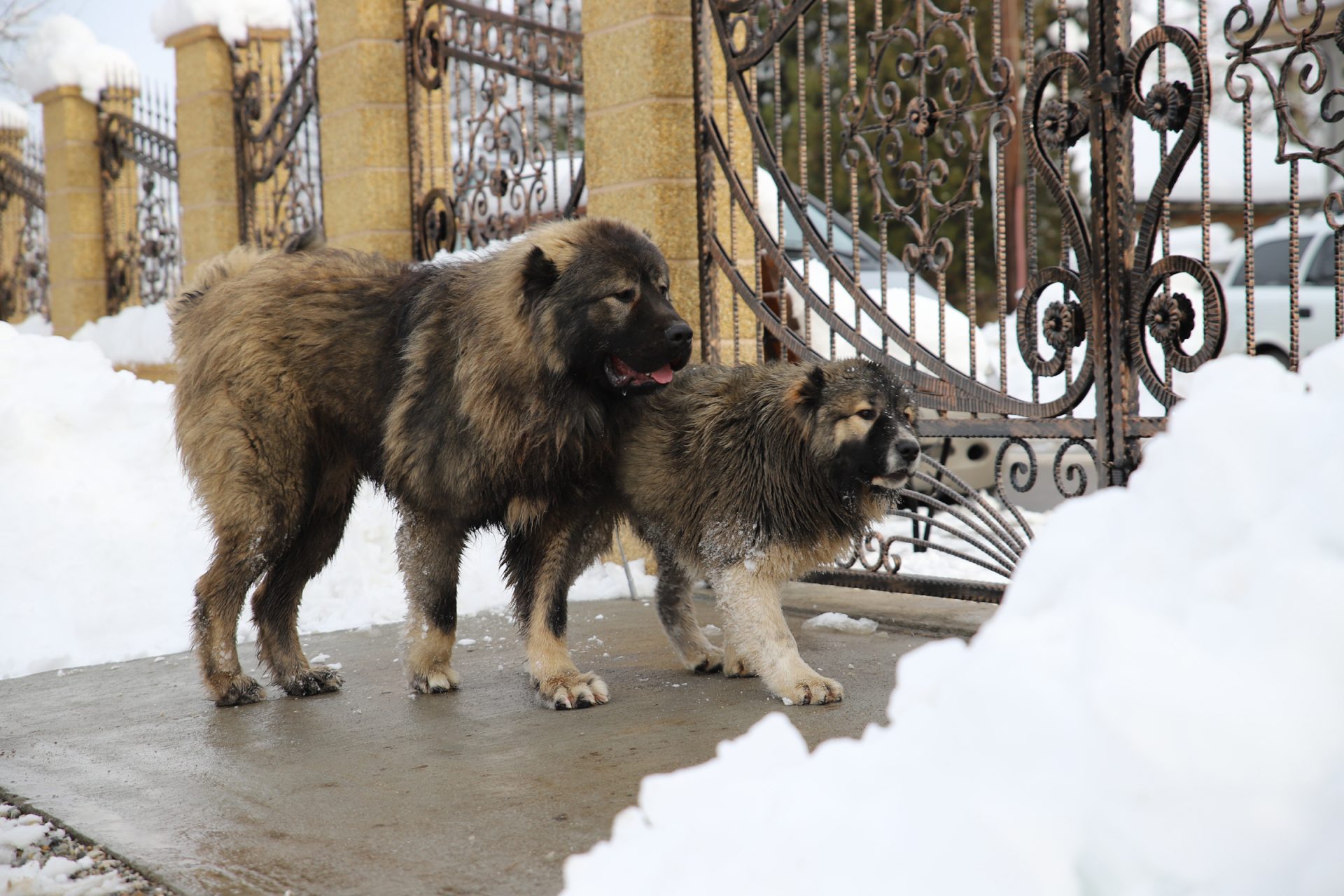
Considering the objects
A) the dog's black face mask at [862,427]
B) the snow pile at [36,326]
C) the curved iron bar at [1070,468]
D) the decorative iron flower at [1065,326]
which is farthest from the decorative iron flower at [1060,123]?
the snow pile at [36,326]

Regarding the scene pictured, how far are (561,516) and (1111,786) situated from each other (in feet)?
9.95

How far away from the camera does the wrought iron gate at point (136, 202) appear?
13117 mm

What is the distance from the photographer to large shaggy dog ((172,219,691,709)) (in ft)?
14.2

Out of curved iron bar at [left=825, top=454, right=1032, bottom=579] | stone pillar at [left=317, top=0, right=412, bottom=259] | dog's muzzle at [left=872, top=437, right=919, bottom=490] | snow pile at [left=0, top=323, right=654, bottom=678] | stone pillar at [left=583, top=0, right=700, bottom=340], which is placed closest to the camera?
dog's muzzle at [left=872, top=437, right=919, bottom=490]

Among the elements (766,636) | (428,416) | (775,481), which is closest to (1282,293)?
(775,481)

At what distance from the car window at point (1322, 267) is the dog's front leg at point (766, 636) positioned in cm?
1177

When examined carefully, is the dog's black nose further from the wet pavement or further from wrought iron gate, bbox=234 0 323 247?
wrought iron gate, bbox=234 0 323 247

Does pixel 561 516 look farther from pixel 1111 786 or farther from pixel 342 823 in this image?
pixel 1111 786

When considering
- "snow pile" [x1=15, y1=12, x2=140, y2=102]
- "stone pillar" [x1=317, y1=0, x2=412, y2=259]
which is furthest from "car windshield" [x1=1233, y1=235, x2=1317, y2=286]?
"snow pile" [x1=15, y1=12, x2=140, y2=102]

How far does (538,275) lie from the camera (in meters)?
4.36

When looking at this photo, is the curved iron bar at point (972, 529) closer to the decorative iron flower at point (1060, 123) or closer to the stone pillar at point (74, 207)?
the decorative iron flower at point (1060, 123)

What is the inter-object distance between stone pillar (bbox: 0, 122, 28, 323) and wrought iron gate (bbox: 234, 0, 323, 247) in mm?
7458

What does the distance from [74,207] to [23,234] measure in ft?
11.6

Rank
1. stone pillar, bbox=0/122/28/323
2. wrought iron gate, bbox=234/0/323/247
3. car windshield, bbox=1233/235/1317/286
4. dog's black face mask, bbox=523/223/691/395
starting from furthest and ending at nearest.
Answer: stone pillar, bbox=0/122/28/323 < car windshield, bbox=1233/235/1317/286 < wrought iron gate, bbox=234/0/323/247 < dog's black face mask, bbox=523/223/691/395
